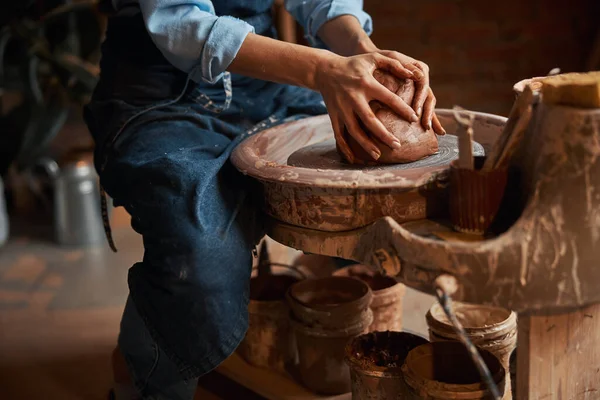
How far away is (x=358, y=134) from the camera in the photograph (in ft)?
4.53

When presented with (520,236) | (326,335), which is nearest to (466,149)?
(520,236)

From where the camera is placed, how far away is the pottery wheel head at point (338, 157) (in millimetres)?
1438

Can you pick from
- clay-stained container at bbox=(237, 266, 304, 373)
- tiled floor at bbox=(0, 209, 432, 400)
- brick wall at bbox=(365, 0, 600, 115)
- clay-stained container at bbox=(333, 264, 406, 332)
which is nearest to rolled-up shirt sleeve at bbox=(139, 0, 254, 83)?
clay-stained container at bbox=(237, 266, 304, 373)

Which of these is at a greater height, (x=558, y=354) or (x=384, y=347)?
(x=558, y=354)

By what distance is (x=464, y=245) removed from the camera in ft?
3.65

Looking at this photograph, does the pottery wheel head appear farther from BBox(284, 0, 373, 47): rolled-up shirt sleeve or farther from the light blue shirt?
BBox(284, 0, 373, 47): rolled-up shirt sleeve

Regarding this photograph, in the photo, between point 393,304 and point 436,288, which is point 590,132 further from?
point 393,304

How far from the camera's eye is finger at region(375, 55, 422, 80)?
1.39 metres

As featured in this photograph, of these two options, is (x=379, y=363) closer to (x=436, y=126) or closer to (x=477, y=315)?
(x=477, y=315)

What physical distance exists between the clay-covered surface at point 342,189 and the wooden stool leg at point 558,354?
25 cm

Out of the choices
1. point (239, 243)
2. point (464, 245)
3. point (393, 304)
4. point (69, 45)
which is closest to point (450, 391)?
point (464, 245)

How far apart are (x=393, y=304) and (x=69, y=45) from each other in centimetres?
207

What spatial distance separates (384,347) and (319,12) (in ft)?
2.68

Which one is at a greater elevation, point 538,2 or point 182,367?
point 538,2
